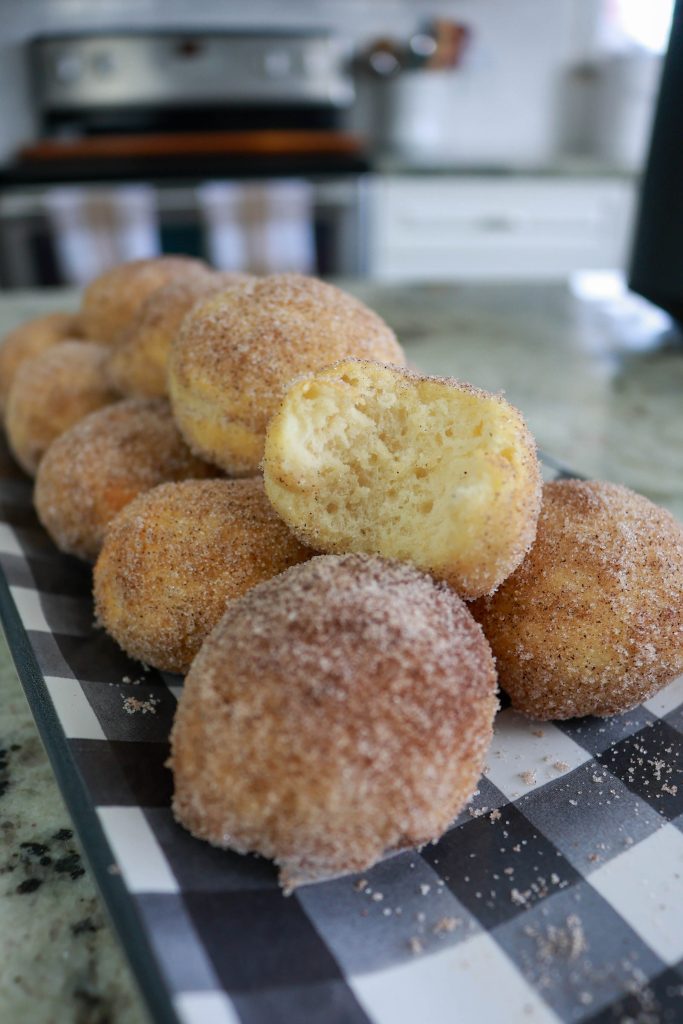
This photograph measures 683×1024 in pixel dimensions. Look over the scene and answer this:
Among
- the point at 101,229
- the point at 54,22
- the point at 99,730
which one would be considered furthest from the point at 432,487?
the point at 54,22

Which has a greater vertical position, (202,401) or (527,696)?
(202,401)

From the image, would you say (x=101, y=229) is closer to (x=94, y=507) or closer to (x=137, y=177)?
(x=137, y=177)

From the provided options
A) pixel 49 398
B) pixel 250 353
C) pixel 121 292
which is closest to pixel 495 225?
pixel 121 292

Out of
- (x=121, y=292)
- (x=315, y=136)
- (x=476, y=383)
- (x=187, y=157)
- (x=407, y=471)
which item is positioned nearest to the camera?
(x=407, y=471)

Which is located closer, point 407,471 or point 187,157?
point 407,471

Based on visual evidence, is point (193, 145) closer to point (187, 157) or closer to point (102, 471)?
point (187, 157)
